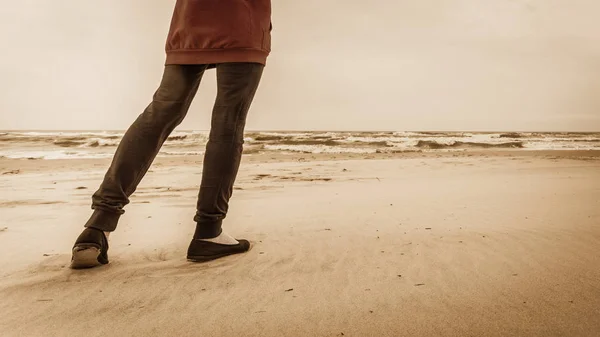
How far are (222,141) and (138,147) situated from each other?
13.7 inches

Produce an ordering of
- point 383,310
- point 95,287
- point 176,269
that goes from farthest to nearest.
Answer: point 176,269
point 95,287
point 383,310

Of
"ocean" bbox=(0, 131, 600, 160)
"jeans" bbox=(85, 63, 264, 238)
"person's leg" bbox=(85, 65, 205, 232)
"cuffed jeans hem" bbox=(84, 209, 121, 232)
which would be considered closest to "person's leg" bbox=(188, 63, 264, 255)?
"jeans" bbox=(85, 63, 264, 238)

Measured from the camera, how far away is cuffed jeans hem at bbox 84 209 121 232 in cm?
171

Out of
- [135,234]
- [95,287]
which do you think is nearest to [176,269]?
[95,287]

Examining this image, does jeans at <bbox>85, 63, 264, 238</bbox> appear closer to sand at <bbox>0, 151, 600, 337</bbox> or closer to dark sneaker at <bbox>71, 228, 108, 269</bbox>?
dark sneaker at <bbox>71, 228, 108, 269</bbox>

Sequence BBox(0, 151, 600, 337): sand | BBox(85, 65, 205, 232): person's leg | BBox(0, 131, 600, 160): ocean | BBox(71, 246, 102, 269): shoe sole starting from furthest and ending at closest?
BBox(0, 131, 600, 160): ocean, BBox(85, 65, 205, 232): person's leg, BBox(71, 246, 102, 269): shoe sole, BBox(0, 151, 600, 337): sand

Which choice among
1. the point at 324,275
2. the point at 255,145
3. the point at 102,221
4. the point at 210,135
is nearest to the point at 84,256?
the point at 102,221

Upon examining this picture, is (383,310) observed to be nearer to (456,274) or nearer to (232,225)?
(456,274)

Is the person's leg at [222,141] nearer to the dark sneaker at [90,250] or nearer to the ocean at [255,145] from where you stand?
the dark sneaker at [90,250]

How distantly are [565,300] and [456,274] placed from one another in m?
0.35

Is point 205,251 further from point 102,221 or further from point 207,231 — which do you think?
point 102,221

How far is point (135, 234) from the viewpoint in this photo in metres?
2.32

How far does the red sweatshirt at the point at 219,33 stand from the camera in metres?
1.77

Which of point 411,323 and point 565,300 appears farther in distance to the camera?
point 565,300
